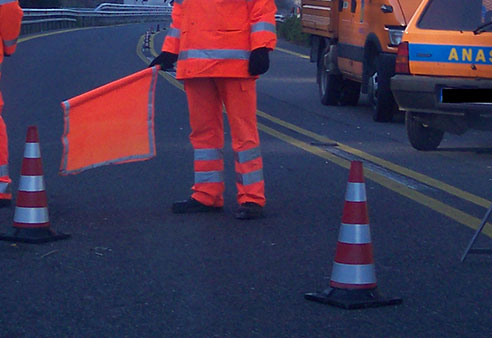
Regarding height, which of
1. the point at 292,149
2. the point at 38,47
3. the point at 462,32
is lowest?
the point at 38,47

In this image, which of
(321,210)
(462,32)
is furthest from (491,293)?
(462,32)

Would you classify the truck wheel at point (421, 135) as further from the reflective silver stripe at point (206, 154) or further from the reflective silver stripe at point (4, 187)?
the reflective silver stripe at point (4, 187)

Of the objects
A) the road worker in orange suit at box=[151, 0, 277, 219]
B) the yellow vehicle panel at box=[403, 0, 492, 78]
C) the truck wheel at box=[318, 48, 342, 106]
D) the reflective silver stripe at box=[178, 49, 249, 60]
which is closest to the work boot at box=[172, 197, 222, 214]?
the road worker in orange suit at box=[151, 0, 277, 219]

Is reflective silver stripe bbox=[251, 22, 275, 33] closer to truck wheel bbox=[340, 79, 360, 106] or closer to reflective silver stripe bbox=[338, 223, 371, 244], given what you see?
reflective silver stripe bbox=[338, 223, 371, 244]

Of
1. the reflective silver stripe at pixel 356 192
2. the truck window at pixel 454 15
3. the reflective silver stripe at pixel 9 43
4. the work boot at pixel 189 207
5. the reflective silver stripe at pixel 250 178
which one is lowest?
the work boot at pixel 189 207

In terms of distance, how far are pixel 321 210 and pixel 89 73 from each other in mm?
13818

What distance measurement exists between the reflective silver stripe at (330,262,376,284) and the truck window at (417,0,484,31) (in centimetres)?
521

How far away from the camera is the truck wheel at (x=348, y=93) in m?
16.1

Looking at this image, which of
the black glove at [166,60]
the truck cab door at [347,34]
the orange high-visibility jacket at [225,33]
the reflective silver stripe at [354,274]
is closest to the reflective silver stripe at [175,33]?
the black glove at [166,60]

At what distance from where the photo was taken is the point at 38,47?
28469 millimetres

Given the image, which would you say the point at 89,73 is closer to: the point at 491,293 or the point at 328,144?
the point at 328,144

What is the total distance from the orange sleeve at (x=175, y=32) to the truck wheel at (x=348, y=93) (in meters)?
8.94

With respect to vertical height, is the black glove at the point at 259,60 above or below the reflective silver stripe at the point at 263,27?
below

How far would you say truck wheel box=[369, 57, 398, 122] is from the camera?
13.3 metres
